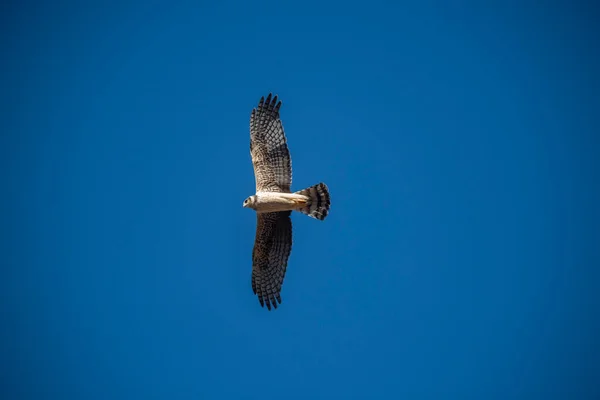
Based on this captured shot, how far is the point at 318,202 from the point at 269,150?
1522 mm

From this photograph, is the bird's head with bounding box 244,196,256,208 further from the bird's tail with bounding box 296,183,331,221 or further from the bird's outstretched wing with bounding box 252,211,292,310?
the bird's tail with bounding box 296,183,331,221

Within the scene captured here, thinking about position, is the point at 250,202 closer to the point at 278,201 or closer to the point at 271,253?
the point at 278,201

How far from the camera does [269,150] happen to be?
42.1 ft

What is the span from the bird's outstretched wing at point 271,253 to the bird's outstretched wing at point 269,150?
0.67m

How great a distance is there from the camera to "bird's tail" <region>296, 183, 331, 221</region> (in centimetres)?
1234

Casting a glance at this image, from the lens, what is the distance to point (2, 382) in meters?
36.3

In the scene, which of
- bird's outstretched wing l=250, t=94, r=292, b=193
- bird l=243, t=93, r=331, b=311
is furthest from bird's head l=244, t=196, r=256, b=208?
bird's outstretched wing l=250, t=94, r=292, b=193

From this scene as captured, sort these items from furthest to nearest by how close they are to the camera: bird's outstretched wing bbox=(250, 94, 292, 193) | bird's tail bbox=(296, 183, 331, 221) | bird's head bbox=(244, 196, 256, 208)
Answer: bird's outstretched wing bbox=(250, 94, 292, 193) → bird's tail bbox=(296, 183, 331, 221) → bird's head bbox=(244, 196, 256, 208)

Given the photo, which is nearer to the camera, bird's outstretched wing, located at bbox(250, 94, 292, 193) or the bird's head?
the bird's head

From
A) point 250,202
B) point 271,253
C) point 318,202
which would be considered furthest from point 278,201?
point 271,253

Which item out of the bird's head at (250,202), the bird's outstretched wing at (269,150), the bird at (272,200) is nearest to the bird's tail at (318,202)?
the bird at (272,200)

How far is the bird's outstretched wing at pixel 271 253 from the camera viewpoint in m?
13.0

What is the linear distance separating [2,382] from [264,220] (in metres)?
30.4

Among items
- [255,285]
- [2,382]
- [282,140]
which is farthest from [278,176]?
[2,382]
